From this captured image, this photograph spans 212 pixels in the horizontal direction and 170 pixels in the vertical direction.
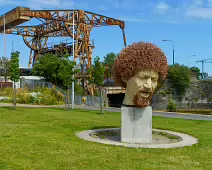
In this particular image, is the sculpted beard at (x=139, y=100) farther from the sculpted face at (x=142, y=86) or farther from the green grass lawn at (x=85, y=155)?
the green grass lawn at (x=85, y=155)

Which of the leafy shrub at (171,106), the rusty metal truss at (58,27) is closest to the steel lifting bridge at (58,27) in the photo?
the rusty metal truss at (58,27)

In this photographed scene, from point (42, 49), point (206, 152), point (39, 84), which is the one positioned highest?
point (42, 49)

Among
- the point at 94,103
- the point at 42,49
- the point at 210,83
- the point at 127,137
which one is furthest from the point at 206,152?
the point at 42,49

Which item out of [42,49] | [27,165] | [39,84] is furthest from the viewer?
[42,49]

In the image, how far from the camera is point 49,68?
41281 millimetres

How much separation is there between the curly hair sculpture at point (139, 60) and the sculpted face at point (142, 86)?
16 centimetres

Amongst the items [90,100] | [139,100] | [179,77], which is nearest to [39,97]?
[90,100]

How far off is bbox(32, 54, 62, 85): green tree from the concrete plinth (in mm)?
30734

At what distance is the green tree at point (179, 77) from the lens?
44.2m

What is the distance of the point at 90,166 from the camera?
7121mm

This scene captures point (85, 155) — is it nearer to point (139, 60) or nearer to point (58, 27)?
point (139, 60)

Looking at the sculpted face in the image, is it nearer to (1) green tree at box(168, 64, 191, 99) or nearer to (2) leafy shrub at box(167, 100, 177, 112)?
(2) leafy shrub at box(167, 100, 177, 112)

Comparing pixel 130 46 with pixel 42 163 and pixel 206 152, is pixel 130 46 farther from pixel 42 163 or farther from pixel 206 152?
pixel 42 163

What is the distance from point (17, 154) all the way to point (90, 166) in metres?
2.11
